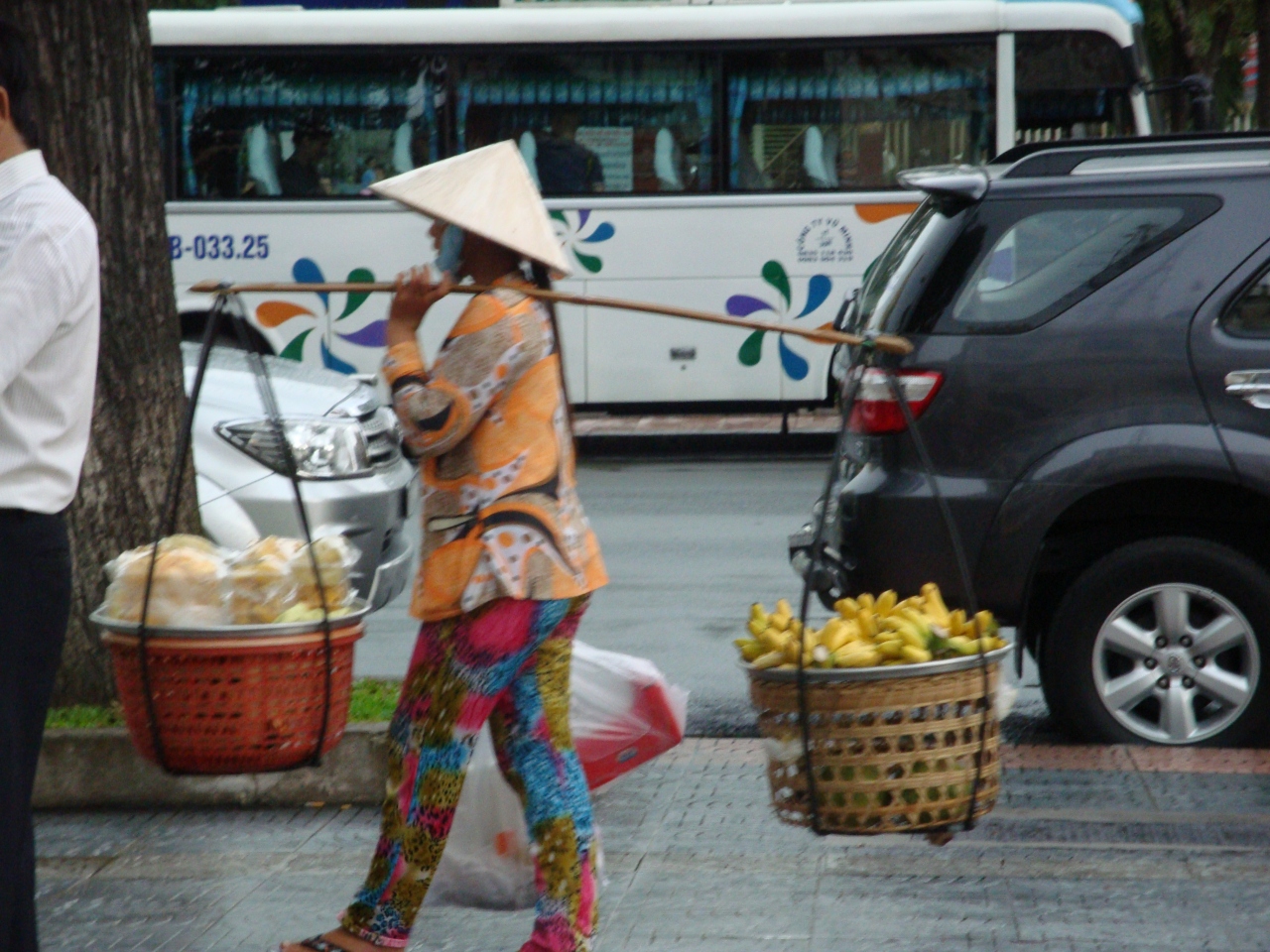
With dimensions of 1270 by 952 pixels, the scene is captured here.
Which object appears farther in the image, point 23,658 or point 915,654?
point 915,654

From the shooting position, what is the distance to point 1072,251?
19.2 ft

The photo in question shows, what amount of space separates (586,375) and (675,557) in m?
4.98

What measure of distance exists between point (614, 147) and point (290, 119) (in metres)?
2.73

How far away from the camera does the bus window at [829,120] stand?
14.8 metres

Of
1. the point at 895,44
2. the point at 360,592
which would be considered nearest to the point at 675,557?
the point at 360,592

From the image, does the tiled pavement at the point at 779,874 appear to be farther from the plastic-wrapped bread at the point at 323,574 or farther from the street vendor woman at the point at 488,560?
the plastic-wrapped bread at the point at 323,574

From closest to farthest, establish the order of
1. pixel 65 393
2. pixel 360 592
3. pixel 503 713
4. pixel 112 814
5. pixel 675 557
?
pixel 65 393 < pixel 503 713 < pixel 112 814 < pixel 360 592 < pixel 675 557

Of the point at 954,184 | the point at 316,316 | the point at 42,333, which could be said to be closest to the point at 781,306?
the point at 316,316

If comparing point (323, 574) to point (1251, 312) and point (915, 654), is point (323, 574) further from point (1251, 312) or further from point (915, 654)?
point (1251, 312)

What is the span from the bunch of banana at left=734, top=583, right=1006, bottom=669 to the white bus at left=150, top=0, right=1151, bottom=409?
10927 millimetres

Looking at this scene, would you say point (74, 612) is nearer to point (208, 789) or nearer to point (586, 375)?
point (208, 789)

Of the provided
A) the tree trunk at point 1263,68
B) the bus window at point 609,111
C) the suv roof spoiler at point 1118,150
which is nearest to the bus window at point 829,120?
the bus window at point 609,111

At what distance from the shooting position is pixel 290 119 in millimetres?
14930

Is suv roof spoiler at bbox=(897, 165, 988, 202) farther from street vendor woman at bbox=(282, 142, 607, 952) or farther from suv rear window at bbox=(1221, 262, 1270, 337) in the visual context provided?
street vendor woman at bbox=(282, 142, 607, 952)
